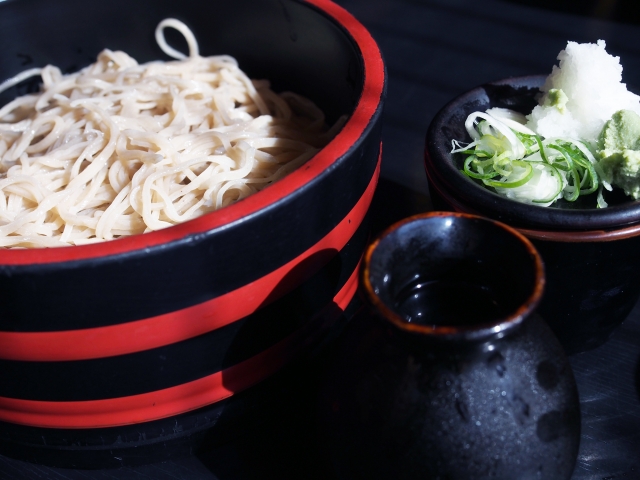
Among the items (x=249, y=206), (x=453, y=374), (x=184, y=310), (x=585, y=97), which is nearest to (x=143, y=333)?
(x=184, y=310)

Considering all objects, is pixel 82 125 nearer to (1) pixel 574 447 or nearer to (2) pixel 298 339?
(2) pixel 298 339

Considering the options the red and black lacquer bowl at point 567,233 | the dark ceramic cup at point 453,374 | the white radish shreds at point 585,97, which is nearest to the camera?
the dark ceramic cup at point 453,374

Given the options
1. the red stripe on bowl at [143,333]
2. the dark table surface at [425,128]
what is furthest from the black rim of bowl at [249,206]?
the dark table surface at [425,128]

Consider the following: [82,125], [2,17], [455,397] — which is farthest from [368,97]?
[2,17]

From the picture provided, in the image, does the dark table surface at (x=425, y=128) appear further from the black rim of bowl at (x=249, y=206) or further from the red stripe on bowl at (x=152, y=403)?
the black rim of bowl at (x=249, y=206)

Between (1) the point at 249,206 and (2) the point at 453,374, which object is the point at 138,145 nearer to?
(1) the point at 249,206

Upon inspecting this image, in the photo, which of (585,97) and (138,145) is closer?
(585,97)
